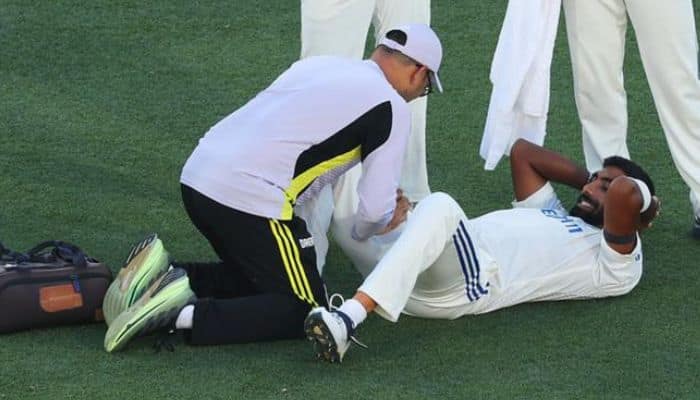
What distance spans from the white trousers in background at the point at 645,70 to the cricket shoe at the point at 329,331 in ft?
Result: 6.46

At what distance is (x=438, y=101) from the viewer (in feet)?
25.2

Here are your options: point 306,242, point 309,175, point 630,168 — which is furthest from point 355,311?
point 630,168

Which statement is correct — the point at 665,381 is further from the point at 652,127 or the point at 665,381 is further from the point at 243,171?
the point at 652,127

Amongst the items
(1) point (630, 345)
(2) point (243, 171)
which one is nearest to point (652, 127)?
(1) point (630, 345)

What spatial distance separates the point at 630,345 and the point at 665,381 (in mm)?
331

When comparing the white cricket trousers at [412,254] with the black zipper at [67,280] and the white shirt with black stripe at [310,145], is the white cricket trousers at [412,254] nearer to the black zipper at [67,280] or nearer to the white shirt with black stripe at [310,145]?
the white shirt with black stripe at [310,145]

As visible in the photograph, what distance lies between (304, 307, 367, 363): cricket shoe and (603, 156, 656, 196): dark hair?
1423mm

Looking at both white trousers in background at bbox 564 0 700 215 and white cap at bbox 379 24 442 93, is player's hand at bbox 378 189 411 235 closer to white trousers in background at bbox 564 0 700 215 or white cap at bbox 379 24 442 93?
white cap at bbox 379 24 442 93

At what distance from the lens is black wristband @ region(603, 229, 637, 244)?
5.42m

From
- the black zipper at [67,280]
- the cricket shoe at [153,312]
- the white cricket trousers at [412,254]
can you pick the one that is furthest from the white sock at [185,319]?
the white cricket trousers at [412,254]

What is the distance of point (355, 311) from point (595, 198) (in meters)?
1.31

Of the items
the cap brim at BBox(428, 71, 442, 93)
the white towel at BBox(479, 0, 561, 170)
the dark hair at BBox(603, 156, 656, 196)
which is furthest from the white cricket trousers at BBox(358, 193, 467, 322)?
the white towel at BBox(479, 0, 561, 170)

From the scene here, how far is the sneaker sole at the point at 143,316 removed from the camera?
16.0 ft

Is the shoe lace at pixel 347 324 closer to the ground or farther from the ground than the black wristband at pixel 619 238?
closer to the ground
